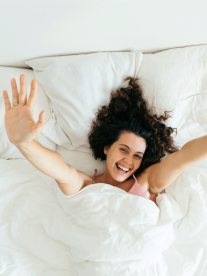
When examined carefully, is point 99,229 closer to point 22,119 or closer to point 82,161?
point 82,161

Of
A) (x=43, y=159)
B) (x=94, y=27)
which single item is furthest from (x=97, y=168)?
(x=94, y=27)

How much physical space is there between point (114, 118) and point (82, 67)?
301 mm

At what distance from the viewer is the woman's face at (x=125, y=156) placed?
3.31 ft

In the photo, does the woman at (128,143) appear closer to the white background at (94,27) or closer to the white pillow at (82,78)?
the white pillow at (82,78)

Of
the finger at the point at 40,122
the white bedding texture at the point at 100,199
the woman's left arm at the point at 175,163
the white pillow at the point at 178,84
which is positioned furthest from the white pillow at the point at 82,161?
the finger at the point at 40,122

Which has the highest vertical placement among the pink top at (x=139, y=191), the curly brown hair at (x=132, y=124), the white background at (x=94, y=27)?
the white background at (x=94, y=27)

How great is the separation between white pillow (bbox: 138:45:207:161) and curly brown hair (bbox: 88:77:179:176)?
0.05 meters

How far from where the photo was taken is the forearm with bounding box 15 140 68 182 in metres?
0.70

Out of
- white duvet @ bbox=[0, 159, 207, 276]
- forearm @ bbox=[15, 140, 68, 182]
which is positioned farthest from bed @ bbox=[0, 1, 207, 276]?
forearm @ bbox=[15, 140, 68, 182]

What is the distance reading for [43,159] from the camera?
0.74 m

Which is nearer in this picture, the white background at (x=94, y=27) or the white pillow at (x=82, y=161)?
the white background at (x=94, y=27)

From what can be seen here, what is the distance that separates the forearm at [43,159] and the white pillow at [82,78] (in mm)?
337

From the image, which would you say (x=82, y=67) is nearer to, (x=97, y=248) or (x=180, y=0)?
(x=180, y=0)

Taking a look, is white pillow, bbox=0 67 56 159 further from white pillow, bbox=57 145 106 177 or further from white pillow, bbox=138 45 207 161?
white pillow, bbox=138 45 207 161
